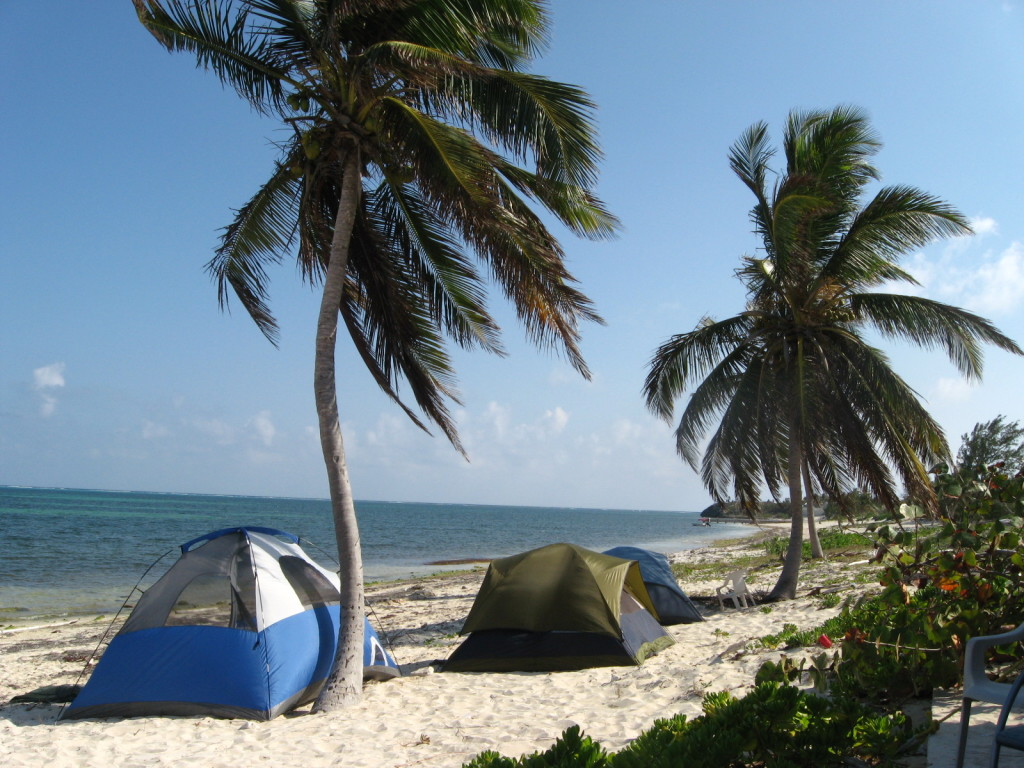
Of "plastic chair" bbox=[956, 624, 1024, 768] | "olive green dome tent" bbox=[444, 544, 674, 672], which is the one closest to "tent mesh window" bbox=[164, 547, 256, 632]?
"olive green dome tent" bbox=[444, 544, 674, 672]

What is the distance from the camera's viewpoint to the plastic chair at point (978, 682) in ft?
10.4

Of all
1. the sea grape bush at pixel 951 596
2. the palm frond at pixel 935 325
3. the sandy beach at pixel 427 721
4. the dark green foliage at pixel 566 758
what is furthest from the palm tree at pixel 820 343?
the dark green foliage at pixel 566 758

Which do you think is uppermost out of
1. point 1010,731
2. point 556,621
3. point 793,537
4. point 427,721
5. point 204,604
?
point 1010,731

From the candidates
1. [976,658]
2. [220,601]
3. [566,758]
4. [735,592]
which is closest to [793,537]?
[735,592]

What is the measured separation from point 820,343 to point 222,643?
995 cm

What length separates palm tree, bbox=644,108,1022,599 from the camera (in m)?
11.5

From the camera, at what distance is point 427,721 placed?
651cm

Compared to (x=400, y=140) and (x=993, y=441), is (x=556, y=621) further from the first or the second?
(x=993, y=441)

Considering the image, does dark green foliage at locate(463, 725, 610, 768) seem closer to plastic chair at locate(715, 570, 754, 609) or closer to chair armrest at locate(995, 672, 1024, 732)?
chair armrest at locate(995, 672, 1024, 732)

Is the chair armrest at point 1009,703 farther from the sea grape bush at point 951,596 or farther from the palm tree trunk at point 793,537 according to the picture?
the palm tree trunk at point 793,537

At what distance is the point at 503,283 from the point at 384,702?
4.49 m

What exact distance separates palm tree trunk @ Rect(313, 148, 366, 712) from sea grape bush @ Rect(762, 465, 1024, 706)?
175 inches

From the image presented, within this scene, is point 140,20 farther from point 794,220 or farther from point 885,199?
point 885,199

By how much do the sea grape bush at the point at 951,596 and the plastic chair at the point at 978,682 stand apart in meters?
1.27
